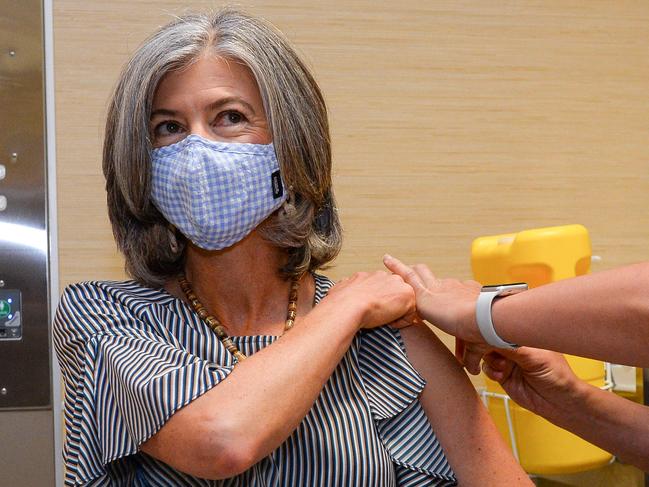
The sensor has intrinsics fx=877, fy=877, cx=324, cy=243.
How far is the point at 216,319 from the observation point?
1507mm

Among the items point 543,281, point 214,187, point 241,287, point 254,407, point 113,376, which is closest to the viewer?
point 254,407

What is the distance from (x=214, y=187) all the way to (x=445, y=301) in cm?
44

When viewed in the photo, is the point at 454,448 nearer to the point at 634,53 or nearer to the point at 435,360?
the point at 435,360

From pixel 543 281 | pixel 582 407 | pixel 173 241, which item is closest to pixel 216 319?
pixel 173 241

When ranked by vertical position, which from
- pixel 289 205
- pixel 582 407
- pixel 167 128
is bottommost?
pixel 582 407

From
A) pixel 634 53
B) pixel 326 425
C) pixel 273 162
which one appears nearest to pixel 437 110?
pixel 634 53

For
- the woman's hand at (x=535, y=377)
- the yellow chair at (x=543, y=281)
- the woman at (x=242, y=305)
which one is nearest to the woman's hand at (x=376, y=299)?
the woman at (x=242, y=305)

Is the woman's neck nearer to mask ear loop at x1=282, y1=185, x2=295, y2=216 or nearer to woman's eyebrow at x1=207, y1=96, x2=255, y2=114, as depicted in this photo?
mask ear loop at x1=282, y1=185, x2=295, y2=216

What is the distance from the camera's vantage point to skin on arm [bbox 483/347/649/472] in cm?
162

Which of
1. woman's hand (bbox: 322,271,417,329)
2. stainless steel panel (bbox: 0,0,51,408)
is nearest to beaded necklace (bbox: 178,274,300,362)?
woman's hand (bbox: 322,271,417,329)

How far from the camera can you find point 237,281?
155 centimetres

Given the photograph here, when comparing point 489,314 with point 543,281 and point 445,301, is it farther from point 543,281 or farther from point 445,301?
point 543,281

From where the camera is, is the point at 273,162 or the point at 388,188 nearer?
the point at 273,162

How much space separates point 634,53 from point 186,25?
181 cm
